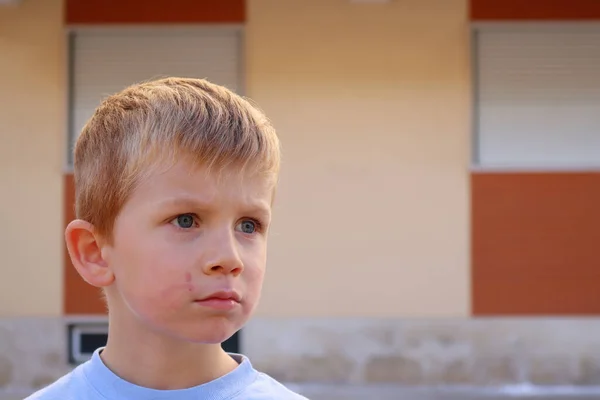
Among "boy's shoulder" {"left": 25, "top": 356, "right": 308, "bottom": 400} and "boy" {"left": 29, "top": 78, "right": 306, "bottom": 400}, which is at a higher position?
"boy" {"left": 29, "top": 78, "right": 306, "bottom": 400}

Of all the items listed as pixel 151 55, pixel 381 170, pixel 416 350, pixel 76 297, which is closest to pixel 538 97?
pixel 381 170

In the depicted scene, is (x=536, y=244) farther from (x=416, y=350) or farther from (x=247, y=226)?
(x=247, y=226)

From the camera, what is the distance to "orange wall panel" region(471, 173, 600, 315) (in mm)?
9203

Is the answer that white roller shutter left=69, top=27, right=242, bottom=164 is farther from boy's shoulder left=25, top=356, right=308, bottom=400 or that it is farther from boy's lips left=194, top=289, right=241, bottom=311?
boy's lips left=194, top=289, right=241, bottom=311

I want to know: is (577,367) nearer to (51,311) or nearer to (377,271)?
(377,271)

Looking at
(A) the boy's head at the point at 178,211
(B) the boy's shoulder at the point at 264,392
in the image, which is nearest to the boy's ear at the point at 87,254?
(A) the boy's head at the point at 178,211

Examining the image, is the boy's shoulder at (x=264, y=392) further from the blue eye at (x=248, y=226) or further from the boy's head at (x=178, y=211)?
the blue eye at (x=248, y=226)

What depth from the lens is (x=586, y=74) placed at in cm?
920

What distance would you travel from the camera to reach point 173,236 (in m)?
1.50

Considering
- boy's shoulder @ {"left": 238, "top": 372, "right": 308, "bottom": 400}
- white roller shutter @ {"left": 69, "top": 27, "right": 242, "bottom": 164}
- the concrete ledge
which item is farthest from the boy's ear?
white roller shutter @ {"left": 69, "top": 27, "right": 242, "bottom": 164}

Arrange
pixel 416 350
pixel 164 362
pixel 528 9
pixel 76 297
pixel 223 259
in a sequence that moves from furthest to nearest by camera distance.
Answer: pixel 76 297 < pixel 416 350 < pixel 528 9 < pixel 164 362 < pixel 223 259

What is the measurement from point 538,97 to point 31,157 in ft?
15.8

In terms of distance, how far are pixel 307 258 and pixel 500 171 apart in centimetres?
199

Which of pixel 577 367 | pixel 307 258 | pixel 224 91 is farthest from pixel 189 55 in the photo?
pixel 224 91
